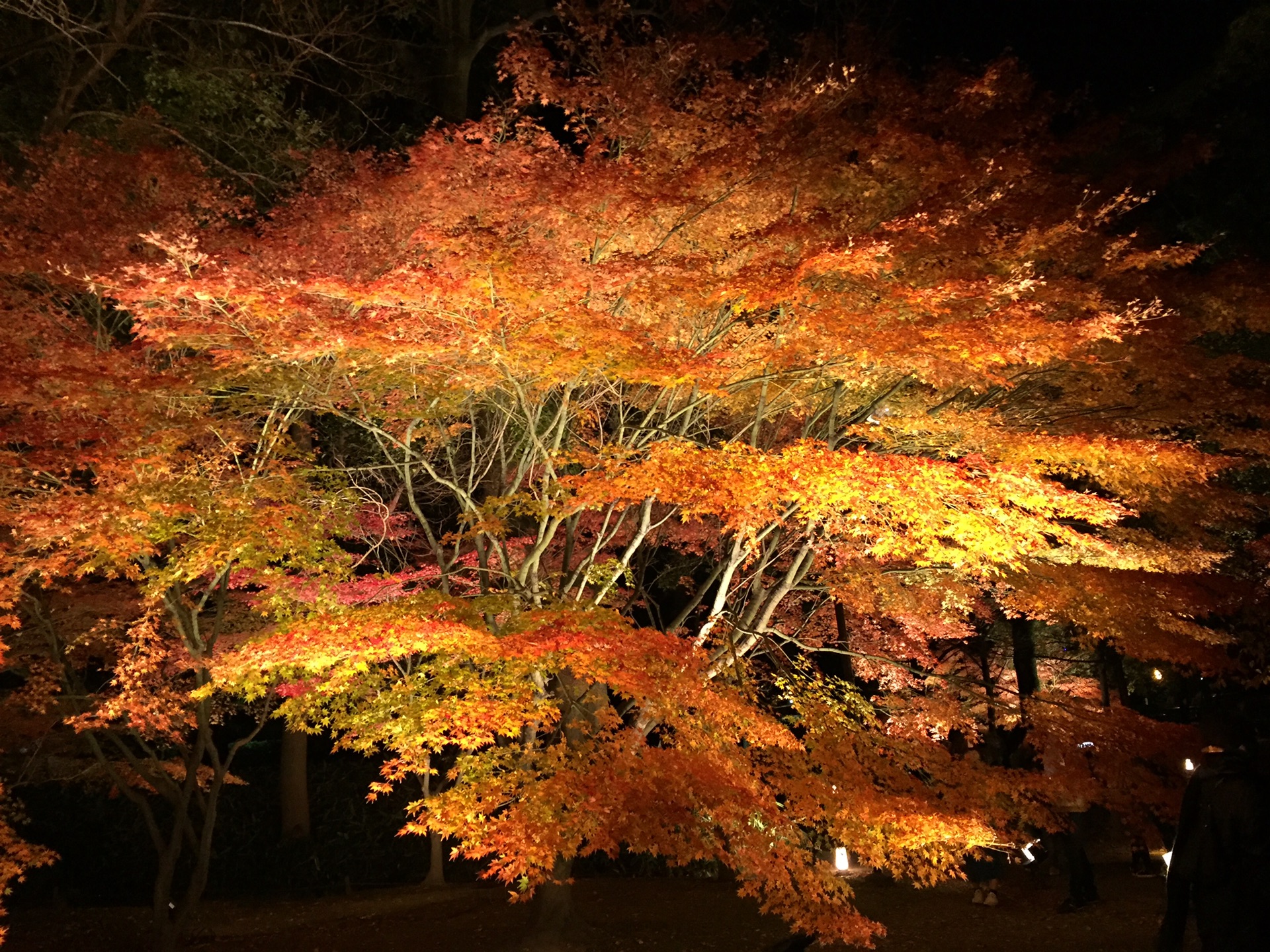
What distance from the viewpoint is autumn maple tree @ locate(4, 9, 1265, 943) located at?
6.82 m

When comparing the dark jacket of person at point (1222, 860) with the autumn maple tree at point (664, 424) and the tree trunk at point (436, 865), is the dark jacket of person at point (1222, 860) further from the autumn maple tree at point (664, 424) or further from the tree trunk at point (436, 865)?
the tree trunk at point (436, 865)

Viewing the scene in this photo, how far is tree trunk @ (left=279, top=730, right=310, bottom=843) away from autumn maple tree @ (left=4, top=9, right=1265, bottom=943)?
5.02 meters

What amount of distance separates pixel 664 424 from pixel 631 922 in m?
6.49

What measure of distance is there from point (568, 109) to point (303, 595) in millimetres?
5876

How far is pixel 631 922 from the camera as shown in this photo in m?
10.8

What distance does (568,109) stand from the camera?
8.42 metres

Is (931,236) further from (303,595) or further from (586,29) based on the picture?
(303,595)

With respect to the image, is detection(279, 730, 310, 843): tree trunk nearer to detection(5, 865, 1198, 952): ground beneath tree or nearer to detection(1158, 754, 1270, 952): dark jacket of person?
detection(5, 865, 1198, 952): ground beneath tree

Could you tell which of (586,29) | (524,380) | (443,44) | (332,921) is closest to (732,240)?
(524,380)

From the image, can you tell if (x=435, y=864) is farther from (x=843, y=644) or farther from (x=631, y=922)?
(x=843, y=644)

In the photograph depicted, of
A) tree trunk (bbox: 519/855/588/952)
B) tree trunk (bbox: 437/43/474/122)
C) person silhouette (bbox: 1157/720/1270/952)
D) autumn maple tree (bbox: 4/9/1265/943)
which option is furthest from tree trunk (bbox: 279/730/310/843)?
person silhouette (bbox: 1157/720/1270/952)

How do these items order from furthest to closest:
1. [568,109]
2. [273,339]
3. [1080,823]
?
1. [1080,823]
2. [568,109]
3. [273,339]

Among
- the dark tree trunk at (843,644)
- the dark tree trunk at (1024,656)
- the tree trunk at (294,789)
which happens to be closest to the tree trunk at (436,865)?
the tree trunk at (294,789)

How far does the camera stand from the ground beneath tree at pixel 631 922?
10.0 metres
